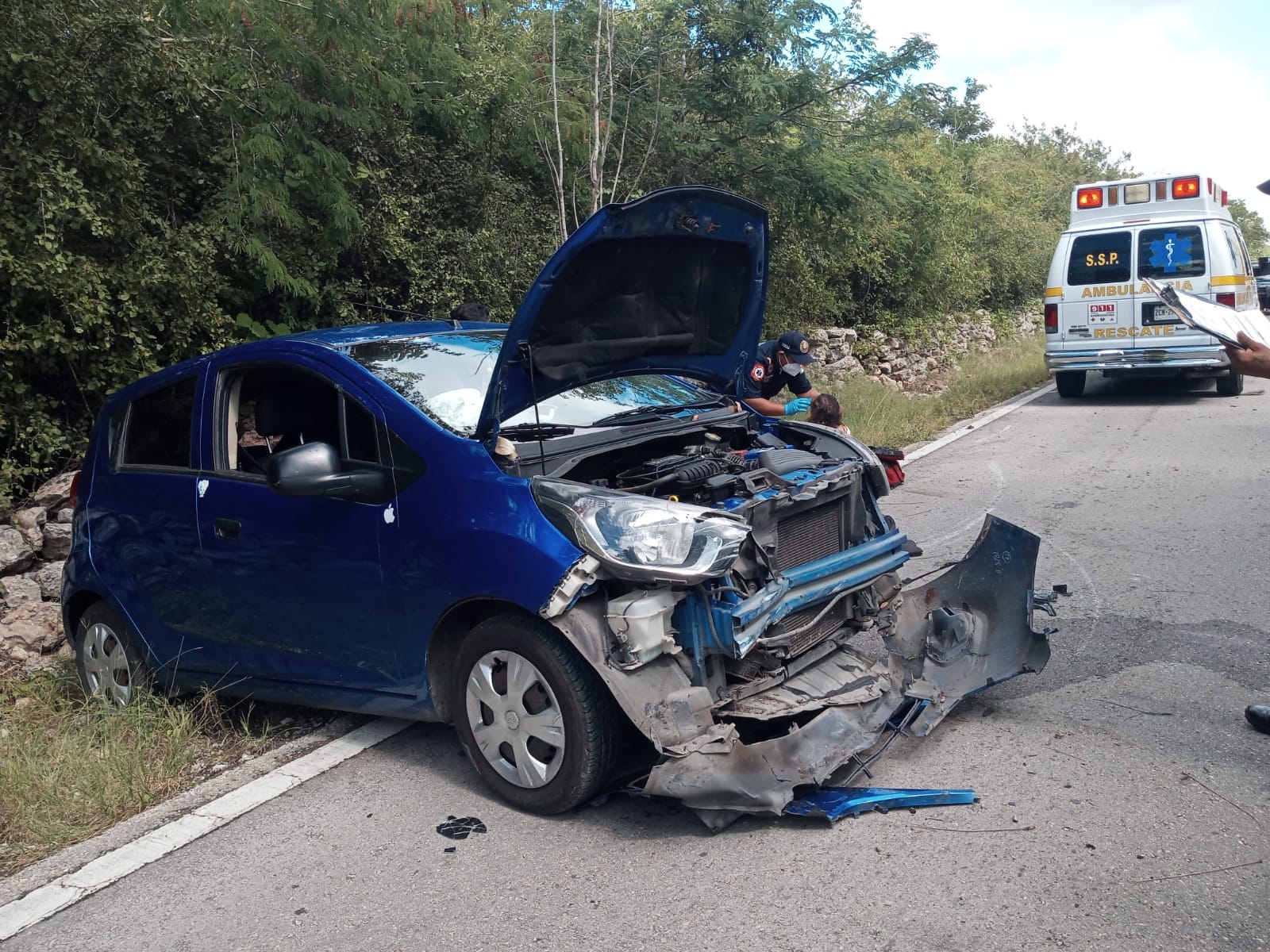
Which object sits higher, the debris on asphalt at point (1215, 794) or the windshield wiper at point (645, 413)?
the windshield wiper at point (645, 413)

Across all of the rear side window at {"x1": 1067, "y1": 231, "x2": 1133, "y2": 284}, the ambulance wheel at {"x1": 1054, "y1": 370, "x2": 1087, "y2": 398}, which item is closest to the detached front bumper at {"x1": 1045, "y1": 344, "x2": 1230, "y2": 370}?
the ambulance wheel at {"x1": 1054, "y1": 370, "x2": 1087, "y2": 398}

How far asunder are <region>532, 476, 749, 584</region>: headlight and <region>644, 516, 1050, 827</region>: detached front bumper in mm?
581

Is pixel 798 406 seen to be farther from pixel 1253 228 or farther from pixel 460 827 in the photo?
pixel 1253 228

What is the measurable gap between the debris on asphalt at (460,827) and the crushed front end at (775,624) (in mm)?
724

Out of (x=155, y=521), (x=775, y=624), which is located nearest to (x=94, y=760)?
(x=155, y=521)

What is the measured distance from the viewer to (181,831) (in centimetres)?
397

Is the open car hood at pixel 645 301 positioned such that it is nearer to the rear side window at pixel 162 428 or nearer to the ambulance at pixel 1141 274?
the rear side window at pixel 162 428

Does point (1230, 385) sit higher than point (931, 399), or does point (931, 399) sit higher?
point (931, 399)

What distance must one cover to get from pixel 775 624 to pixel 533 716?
935 millimetres

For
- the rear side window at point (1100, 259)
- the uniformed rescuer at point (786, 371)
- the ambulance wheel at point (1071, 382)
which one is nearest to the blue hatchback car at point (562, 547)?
the uniformed rescuer at point (786, 371)

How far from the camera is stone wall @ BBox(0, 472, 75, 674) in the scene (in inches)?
266

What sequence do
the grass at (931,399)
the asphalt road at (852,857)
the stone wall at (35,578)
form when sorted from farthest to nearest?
the grass at (931,399) < the stone wall at (35,578) < the asphalt road at (852,857)

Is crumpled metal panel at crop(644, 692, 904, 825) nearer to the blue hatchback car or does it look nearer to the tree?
the blue hatchback car

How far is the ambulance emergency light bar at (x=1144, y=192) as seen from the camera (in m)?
14.0
